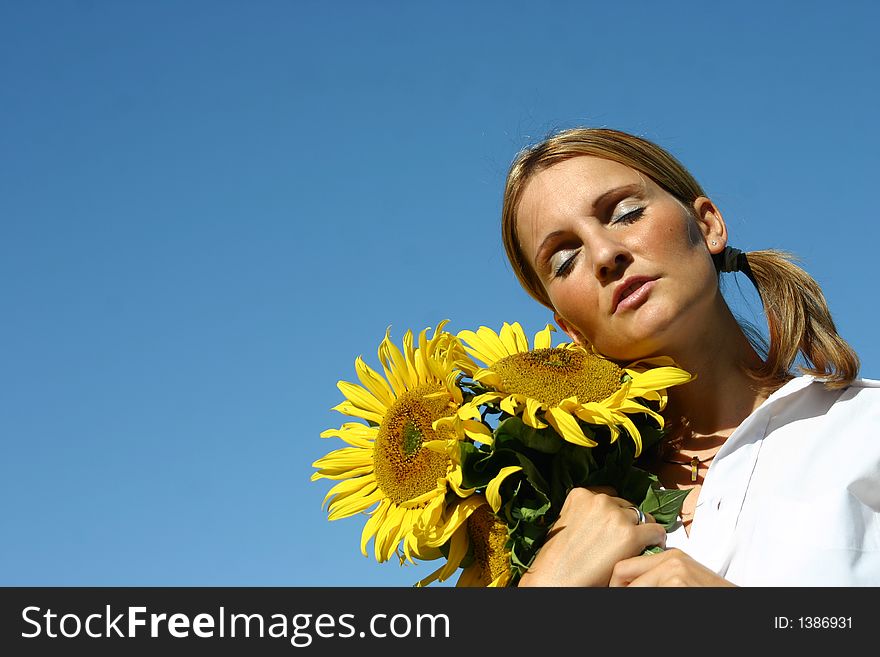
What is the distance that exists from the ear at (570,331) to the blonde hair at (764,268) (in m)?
0.32

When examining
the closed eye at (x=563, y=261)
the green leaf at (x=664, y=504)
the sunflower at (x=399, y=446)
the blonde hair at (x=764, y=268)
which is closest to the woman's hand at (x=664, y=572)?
the green leaf at (x=664, y=504)

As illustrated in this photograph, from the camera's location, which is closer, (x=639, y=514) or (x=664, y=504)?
(x=639, y=514)

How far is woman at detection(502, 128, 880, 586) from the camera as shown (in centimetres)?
345

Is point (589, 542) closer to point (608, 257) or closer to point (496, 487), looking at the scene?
point (496, 487)

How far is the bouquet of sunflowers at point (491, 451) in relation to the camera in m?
3.81

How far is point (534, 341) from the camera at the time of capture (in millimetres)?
4570

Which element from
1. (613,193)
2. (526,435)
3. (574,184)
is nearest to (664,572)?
(526,435)

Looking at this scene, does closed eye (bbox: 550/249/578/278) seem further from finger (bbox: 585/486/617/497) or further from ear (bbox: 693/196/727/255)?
finger (bbox: 585/486/617/497)

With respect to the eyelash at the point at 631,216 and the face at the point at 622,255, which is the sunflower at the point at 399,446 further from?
the eyelash at the point at 631,216

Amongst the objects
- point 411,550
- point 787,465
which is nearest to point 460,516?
point 411,550

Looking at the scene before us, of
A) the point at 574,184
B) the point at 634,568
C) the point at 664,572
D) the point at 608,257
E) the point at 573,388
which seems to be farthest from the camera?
the point at 574,184

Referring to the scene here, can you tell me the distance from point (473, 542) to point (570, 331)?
1.34m

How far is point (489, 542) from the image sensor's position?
390 centimetres

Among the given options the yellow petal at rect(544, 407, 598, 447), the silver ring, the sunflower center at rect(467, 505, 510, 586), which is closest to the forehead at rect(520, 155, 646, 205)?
the yellow petal at rect(544, 407, 598, 447)
